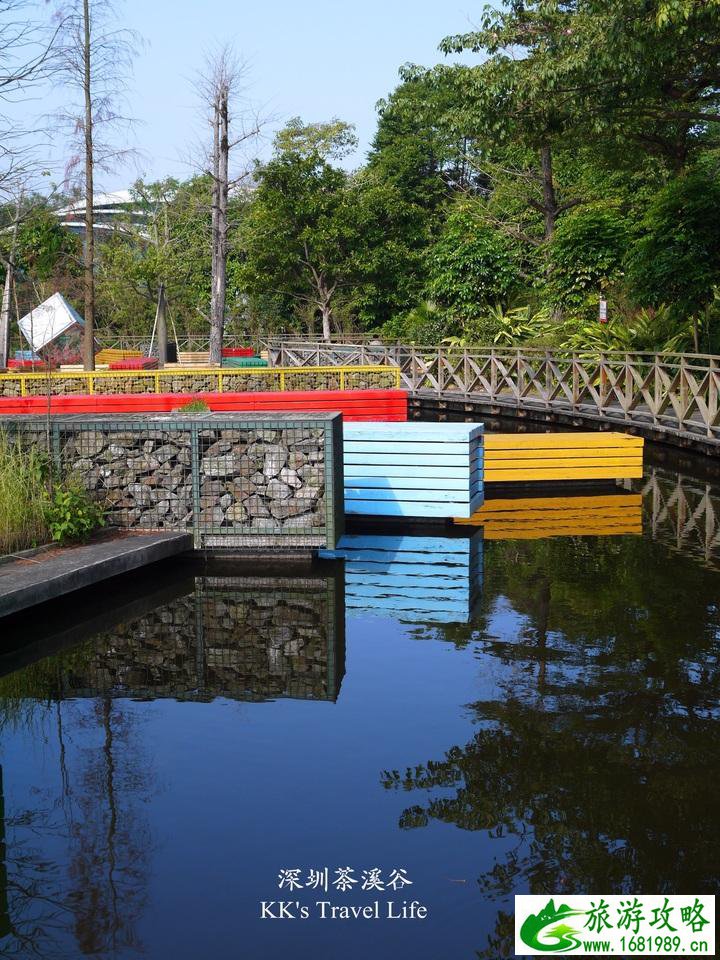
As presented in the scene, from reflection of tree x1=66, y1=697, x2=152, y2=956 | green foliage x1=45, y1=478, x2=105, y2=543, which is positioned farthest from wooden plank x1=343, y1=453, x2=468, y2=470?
reflection of tree x1=66, y1=697, x2=152, y2=956

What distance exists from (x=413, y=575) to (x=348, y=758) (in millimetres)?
4581

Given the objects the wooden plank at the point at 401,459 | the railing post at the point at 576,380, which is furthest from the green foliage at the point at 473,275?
the wooden plank at the point at 401,459

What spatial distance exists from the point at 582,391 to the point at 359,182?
24.3 meters

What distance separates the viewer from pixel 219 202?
27062 mm

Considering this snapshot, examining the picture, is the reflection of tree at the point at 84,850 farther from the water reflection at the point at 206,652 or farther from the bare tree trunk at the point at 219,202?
the bare tree trunk at the point at 219,202

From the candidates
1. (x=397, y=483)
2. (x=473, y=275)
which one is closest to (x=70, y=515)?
(x=397, y=483)

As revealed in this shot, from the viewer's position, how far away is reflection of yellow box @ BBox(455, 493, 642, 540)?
12.3m

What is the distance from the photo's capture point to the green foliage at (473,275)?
33.3m

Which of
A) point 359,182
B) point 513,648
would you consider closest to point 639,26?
point 513,648

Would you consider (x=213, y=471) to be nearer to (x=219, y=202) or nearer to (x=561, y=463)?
(x=561, y=463)

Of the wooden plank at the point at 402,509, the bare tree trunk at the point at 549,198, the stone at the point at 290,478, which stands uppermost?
the bare tree trunk at the point at 549,198

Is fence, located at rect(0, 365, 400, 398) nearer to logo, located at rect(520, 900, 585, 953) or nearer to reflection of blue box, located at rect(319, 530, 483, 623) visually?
reflection of blue box, located at rect(319, 530, 483, 623)

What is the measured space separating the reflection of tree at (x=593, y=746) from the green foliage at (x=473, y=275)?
2456cm

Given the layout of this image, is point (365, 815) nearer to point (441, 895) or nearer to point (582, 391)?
point (441, 895)
